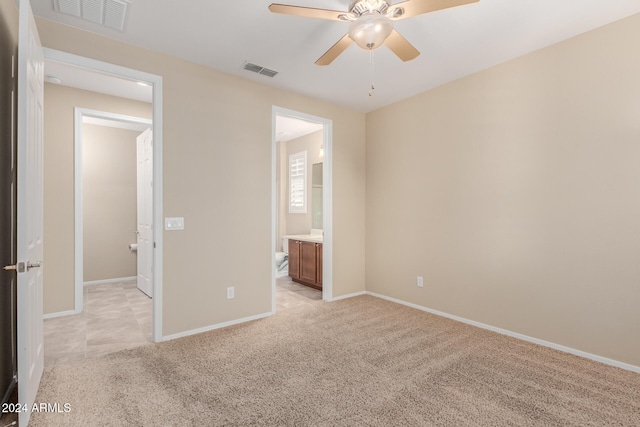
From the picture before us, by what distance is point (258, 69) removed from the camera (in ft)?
10.7

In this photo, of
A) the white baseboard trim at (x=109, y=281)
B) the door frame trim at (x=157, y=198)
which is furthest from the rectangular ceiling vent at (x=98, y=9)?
the white baseboard trim at (x=109, y=281)

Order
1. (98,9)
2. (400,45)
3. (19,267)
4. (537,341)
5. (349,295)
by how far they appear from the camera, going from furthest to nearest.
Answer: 1. (349,295)
2. (537,341)
3. (98,9)
4. (400,45)
5. (19,267)

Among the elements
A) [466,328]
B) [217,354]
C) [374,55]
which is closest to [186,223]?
[217,354]

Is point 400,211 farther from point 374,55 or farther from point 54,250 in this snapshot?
point 54,250

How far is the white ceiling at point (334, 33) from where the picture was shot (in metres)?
2.29

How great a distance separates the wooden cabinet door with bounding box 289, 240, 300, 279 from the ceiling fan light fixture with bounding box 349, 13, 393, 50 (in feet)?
12.3

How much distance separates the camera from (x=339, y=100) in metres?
4.18

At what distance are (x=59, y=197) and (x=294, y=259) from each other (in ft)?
10.9

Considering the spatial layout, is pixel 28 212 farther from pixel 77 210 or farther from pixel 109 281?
pixel 109 281

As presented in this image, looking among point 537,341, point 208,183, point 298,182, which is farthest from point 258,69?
point 537,341

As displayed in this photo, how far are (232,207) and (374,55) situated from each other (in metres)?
2.12

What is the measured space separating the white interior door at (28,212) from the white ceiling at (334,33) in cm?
77

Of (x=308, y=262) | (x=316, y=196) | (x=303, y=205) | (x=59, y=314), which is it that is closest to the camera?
(x=59, y=314)

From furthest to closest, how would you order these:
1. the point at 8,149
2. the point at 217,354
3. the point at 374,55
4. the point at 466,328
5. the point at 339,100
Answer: the point at 339,100
the point at 466,328
the point at 374,55
the point at 217,354
the point at 8,149
